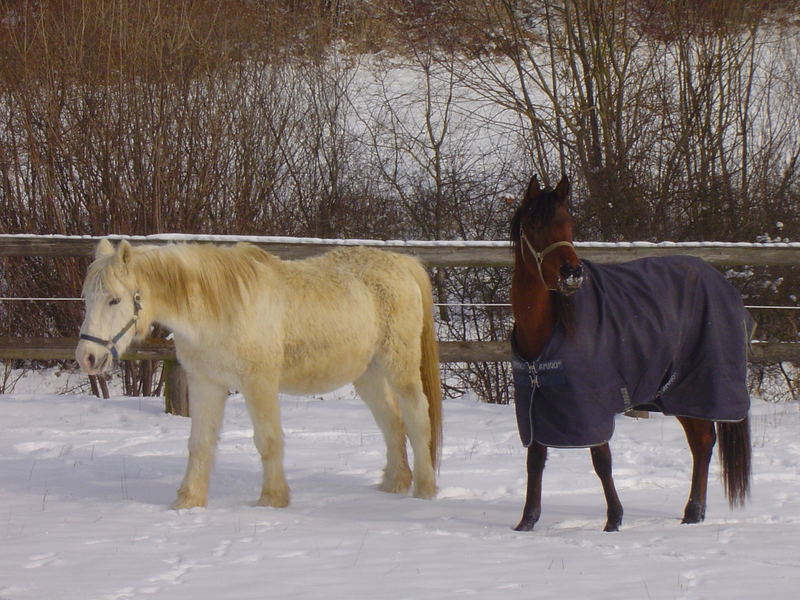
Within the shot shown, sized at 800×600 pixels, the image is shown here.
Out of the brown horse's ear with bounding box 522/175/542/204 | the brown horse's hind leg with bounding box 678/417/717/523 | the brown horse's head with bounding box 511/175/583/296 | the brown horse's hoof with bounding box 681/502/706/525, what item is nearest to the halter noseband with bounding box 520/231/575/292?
the brown horse's head with bounding box 511/175/583/296

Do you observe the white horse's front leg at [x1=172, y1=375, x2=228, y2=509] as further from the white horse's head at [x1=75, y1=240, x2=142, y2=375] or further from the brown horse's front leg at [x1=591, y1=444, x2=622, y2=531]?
the brown horse's front leg at [x1=591, y1=444, x2=622, y2=531]

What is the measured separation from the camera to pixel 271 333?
4.68 metres

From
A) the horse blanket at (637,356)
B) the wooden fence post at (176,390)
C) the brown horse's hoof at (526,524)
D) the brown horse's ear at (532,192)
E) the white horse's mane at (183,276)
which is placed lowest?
→ the brown horse's hoof at (526,524)

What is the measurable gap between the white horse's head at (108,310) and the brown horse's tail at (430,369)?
1.79 metres

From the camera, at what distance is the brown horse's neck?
4070 millimetres

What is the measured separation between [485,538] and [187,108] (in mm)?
7454

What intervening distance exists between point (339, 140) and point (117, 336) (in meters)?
7.77

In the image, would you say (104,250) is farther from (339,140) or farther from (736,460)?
(339,140)

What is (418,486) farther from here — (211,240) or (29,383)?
(29,383)

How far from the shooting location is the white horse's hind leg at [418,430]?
506 centimetres

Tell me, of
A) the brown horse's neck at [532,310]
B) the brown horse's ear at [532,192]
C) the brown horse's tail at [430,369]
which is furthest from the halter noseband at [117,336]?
the brown horse's ear at [532,192]

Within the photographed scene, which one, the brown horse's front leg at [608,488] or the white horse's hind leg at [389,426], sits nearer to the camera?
the brown horse's front leg at [608,488]

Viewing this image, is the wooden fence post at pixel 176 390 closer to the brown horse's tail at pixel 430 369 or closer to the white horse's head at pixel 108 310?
the brown horse's tail at pixel 430 369

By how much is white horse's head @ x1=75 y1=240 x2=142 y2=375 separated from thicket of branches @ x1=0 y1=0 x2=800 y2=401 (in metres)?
5.24
